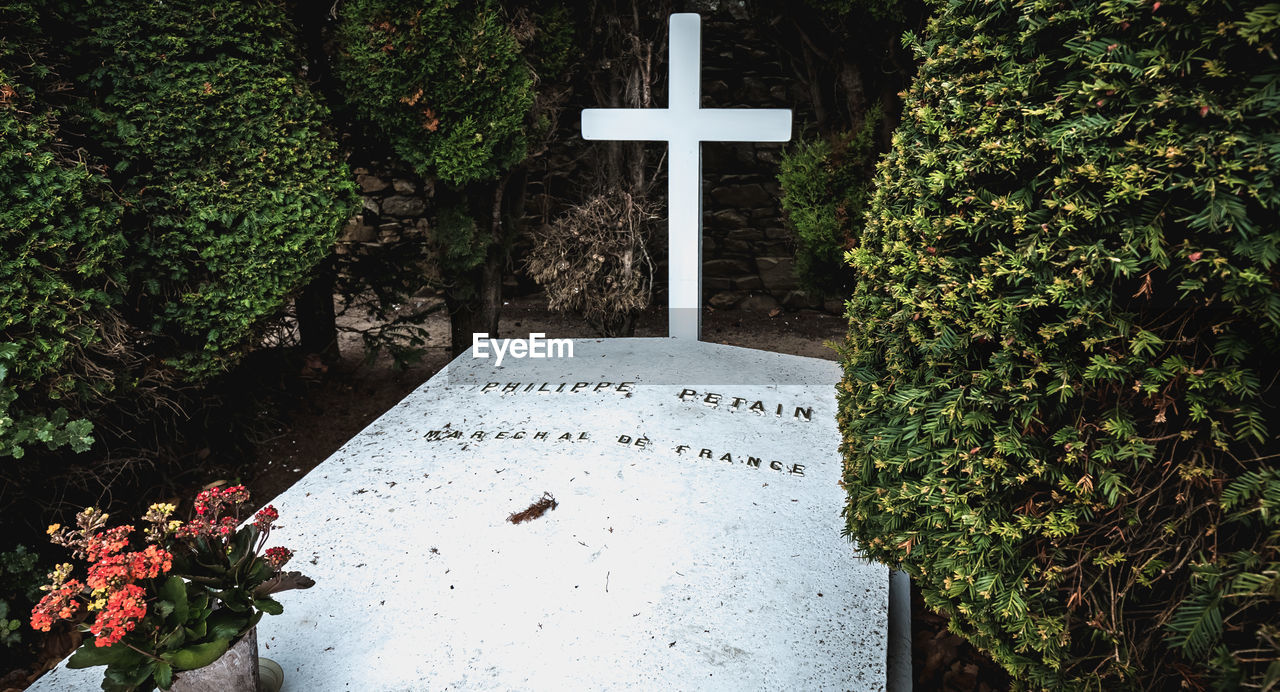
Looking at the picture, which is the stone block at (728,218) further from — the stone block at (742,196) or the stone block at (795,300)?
the stone block at (795,300)

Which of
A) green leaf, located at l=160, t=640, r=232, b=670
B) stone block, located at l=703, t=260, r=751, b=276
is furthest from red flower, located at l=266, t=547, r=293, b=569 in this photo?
stone block, located at l=703, t=260, r=751, b=276

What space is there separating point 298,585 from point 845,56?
19.2 feet

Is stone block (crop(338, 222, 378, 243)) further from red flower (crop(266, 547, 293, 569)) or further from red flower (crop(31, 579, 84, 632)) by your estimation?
red flower (crop(31, 579, 84, 632))

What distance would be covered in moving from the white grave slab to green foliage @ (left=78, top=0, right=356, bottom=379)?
0.93 m

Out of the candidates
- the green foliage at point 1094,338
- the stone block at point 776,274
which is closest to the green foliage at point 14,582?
the green foliage at point 1094,338

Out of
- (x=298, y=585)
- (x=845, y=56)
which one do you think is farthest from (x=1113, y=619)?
(x=845, y=56)

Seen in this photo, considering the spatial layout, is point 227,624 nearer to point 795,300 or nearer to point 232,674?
point 232,674

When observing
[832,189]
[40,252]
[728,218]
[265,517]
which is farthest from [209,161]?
[728,218]

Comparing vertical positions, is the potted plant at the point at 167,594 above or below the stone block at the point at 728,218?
below

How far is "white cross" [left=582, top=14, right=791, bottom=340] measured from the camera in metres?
4.13

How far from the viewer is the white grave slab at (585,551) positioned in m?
1.97

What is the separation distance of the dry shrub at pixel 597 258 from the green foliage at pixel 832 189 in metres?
1.30

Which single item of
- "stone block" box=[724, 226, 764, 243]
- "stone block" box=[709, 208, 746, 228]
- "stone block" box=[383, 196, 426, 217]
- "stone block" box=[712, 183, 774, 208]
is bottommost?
"stone block" box=[724, 226, 764, 243]

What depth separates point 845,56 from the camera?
6117 millimetres
